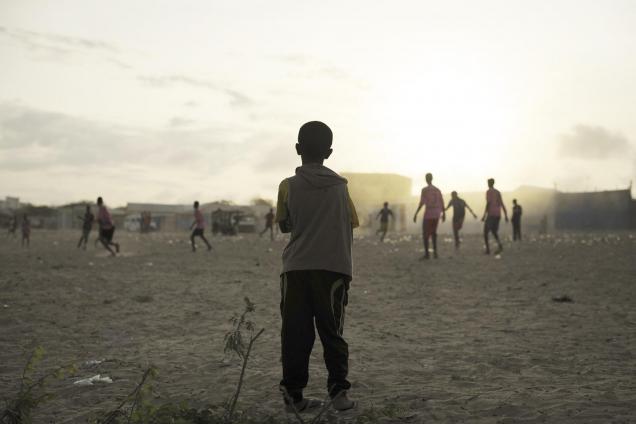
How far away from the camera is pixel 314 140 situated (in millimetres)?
3410

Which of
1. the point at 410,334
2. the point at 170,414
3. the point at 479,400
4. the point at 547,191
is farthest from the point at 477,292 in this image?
the point at 547,191

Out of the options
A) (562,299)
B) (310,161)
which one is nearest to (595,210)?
(562,299)

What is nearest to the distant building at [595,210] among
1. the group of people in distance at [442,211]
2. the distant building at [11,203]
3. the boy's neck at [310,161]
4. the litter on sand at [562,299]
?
the group of people in distance at [442,211]

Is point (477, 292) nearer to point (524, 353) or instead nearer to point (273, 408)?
point (524, 353)

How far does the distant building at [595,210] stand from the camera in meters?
48.4

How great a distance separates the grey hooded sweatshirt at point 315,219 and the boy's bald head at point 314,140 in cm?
8

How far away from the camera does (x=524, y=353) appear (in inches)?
187

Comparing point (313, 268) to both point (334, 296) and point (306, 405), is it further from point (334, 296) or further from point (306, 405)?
point (306, 405)

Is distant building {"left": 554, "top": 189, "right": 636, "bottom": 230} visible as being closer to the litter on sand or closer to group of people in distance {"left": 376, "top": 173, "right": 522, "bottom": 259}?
group of people in distance {"left": 376, "top": 173, "right": 522, "bottom": 259}

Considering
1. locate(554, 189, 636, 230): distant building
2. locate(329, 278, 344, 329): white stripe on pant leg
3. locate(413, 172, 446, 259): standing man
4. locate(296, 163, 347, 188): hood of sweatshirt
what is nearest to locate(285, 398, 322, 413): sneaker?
locate(329, 278, 344, 329): white stripe on pant leg

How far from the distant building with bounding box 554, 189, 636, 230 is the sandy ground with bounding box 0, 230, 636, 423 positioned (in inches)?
1666

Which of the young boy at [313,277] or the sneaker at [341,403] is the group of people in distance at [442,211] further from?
the sneaker at [341,403]

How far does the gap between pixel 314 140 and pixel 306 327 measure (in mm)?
1102

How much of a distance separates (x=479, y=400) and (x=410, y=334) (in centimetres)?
219
